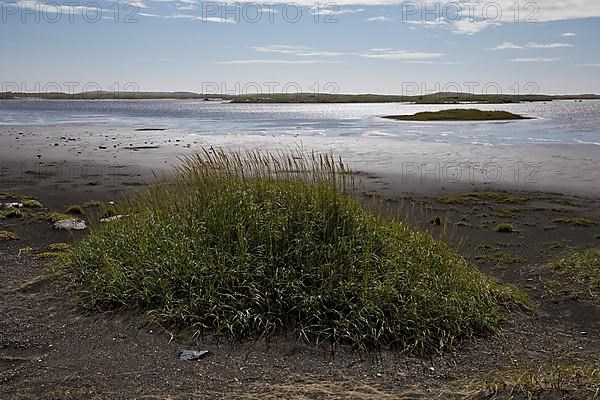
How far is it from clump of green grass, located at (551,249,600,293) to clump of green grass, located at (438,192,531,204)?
230 inches

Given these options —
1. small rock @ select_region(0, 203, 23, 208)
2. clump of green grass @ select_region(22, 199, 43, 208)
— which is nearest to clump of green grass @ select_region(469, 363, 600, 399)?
small rock @ select_region(0, 203, 23, 208)

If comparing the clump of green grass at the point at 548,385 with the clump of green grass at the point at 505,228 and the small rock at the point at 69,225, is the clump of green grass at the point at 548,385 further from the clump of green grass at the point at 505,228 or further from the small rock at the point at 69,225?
the small rock at the point at 69,225

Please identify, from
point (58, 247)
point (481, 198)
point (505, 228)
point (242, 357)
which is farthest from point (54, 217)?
point (481, 198)

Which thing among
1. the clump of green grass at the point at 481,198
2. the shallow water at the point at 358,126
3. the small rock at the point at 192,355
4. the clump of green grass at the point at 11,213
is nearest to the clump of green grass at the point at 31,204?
the clump of green grass at the point at 11,213

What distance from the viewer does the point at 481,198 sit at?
53.3ft

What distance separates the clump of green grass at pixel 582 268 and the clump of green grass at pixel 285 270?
4.16ft

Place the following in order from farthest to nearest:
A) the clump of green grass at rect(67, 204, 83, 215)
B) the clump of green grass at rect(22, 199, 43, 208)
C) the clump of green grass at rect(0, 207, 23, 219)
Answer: the clump of green grass at rect(22, 199, 43, 208) → the clump of green grass at rect(67, 204, 83, 215) → the clump of green grass at rect(0, 207, 23, 219)

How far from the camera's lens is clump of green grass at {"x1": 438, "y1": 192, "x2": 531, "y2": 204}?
51.8 ft

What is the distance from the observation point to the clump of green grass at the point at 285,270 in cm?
657

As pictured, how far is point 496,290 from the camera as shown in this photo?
784 cm

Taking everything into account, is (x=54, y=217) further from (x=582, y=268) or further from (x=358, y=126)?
(x=358, y=126)

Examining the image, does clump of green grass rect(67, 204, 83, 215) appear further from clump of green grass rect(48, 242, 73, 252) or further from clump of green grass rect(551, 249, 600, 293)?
clump of green grass rect(551, 249, 600, 293)

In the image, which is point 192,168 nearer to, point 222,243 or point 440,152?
point 222,243

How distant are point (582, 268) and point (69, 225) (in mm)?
9085
